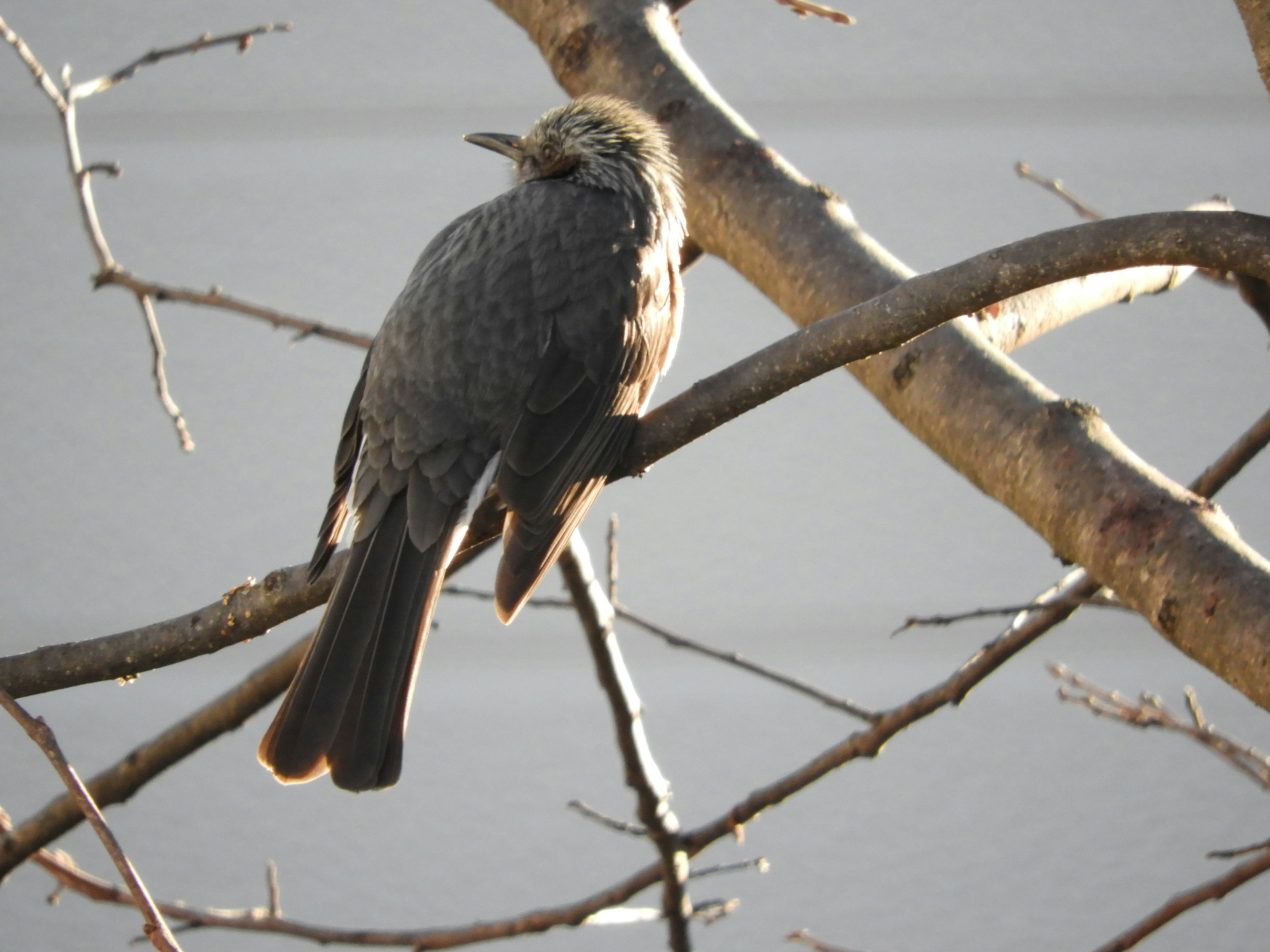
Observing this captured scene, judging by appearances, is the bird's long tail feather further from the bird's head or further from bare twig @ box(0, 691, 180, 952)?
the bird's head

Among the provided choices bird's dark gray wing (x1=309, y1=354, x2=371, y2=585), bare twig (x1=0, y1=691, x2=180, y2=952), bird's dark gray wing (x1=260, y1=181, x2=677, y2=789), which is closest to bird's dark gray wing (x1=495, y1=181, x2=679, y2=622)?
bird's dark gray wing (x1=260, y1=181, x2=677, y2=789)

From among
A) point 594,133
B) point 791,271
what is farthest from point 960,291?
point 594,133

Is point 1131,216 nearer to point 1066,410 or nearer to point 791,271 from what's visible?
point 1066,410

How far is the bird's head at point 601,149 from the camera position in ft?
7.15

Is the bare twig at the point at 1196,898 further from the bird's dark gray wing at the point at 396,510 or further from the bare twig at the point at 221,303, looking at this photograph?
the bare twig at the point at 221,303

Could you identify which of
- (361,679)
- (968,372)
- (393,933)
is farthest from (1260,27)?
(393,933)

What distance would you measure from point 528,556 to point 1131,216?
34.0 inches

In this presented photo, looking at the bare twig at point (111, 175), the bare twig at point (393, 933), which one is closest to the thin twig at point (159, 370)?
the bare twig at point (111, 175)

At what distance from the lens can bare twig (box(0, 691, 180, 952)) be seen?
922mm

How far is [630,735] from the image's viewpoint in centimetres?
184

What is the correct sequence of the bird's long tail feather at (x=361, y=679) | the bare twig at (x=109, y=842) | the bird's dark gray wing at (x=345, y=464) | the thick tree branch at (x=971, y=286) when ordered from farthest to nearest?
the bird's dark gray wing at (x=345, y=464) → the bird's long tail feather at (x=361, y=679) → the thick tree branch at (x=971, y=286) → the bare twig at (x=109, y=842)

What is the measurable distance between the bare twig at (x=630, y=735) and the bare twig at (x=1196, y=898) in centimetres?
65

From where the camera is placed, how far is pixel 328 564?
1.59m

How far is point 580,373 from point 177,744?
0.86 m
